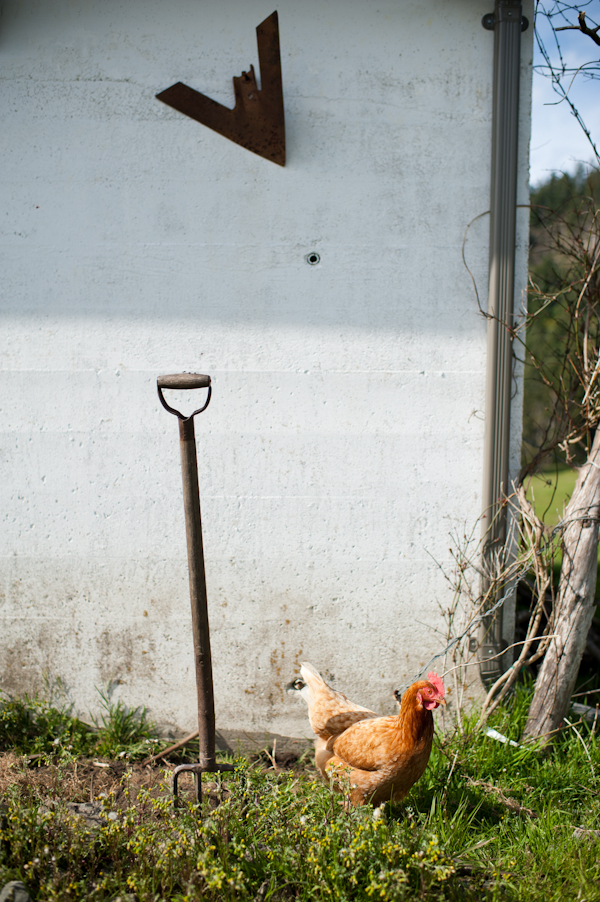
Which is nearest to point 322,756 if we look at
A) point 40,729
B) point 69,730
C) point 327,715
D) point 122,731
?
point 327,715

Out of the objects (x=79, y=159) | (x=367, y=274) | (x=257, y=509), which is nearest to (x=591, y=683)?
(x=257, y=509)

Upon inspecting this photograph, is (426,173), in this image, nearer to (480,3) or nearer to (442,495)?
(480,3)

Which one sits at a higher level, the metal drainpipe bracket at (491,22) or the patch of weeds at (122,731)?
the metal drainpipe bracket at (491,22)

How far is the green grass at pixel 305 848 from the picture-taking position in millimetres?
1944

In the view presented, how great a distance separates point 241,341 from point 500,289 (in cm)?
139

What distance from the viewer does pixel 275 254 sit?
310cm

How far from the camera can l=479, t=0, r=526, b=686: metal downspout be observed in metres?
2.93

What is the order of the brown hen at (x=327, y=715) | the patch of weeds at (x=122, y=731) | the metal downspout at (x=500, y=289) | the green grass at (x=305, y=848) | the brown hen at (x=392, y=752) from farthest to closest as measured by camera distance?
the patch of weeds at (x=122, y=731), the metal downspout at (x=500, y=289), the brown hen at (x=327, y=715), the brown hen at (x=392, y=752), the green grass at (x=305, y=848)

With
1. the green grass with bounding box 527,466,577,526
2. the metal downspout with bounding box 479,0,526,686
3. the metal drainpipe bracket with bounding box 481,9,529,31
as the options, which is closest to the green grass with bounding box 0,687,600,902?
the metal downspout with bounding box 479,0,526,686

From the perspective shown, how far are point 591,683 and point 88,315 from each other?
12.3 ft

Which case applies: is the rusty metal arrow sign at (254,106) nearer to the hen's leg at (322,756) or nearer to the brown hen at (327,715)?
the brown hen at (327,715)

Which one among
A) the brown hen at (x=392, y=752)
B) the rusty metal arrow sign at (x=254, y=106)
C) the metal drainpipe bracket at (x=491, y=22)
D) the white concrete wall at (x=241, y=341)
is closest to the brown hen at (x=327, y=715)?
the brown hen at (x=392, y=752)

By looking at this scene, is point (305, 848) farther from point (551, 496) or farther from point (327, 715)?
point (551, 496)

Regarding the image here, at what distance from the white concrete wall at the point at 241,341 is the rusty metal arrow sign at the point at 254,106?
0.24 ft
